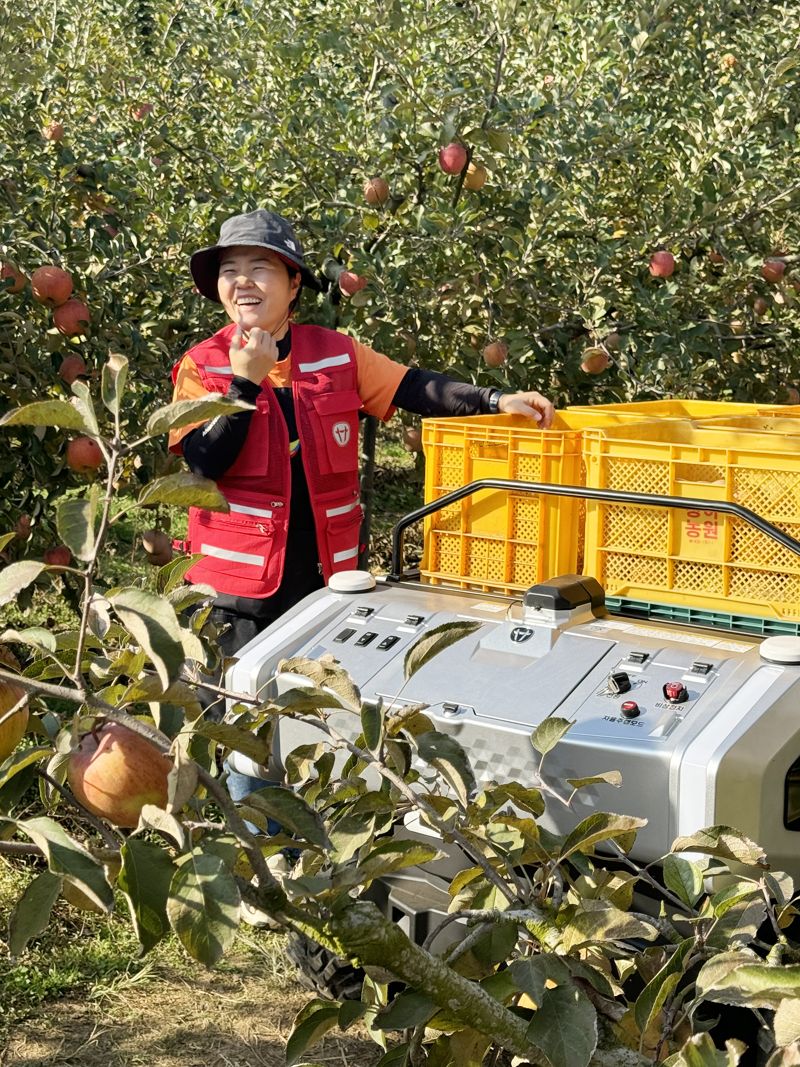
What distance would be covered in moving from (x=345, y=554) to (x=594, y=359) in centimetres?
164

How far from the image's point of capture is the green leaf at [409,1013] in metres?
1.38

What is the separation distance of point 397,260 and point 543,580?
2004 mm

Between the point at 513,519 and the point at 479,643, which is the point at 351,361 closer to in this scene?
the point at 513,519

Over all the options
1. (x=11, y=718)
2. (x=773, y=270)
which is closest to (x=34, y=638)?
(x=11, y=718)

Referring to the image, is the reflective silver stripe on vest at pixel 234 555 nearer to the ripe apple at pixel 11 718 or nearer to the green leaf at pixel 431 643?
the green leaf at pixel 431 643

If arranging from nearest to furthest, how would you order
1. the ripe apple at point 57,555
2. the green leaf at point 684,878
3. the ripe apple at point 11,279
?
the green leaf at point 684,878, the ripe apple at point 11,279, the ripe apple at point 57,555

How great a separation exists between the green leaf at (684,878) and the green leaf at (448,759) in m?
0.29

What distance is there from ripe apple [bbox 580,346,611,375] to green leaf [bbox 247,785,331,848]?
319 centimetres

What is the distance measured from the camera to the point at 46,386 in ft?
12.4

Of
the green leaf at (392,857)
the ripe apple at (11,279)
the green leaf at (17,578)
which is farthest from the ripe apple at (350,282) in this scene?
the green leaf at (17,578)

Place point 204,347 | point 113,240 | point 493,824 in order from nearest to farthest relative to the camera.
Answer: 1. point 493,824
2. point 204,347
3. point 113,240

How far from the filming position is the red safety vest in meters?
2.89

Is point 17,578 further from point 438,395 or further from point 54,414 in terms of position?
point 438,395

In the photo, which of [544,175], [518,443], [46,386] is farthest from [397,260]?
[518,443]
